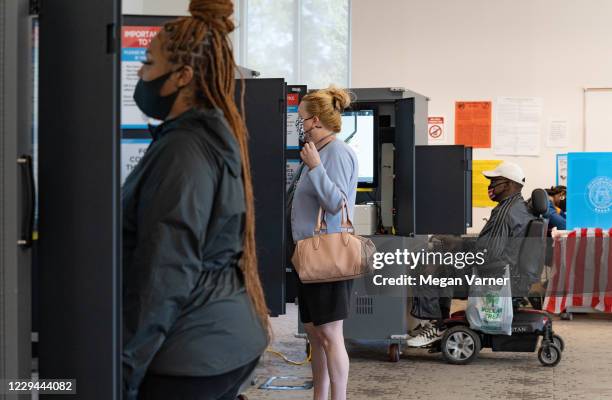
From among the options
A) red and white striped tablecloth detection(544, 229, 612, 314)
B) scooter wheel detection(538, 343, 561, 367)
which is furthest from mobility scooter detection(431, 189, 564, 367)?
red and white striped tablecloth detection(544, 229, 612, 314)

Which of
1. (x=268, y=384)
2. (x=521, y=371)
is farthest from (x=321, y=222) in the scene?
(x=521, y=371)

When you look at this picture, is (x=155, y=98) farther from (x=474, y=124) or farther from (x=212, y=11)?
(x=474, y=124)

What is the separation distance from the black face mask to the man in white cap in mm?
4259

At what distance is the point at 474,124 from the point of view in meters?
10.9

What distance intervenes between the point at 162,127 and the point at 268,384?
3.72 metres

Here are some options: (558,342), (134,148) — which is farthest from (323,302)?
(558,342)

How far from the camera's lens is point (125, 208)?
5.68ft

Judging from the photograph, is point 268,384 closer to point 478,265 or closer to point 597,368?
point 478,265

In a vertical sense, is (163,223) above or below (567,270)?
above

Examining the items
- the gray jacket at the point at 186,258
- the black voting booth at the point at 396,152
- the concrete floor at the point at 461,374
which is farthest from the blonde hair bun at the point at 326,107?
the gray jacket at the point at 186,258

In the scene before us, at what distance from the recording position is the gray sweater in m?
3.68

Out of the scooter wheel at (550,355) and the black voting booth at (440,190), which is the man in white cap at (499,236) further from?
the scooter wheel at (550,355)

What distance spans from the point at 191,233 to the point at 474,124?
31.2 feet

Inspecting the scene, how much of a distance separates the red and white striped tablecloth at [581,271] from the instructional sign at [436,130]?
3.04 metres
